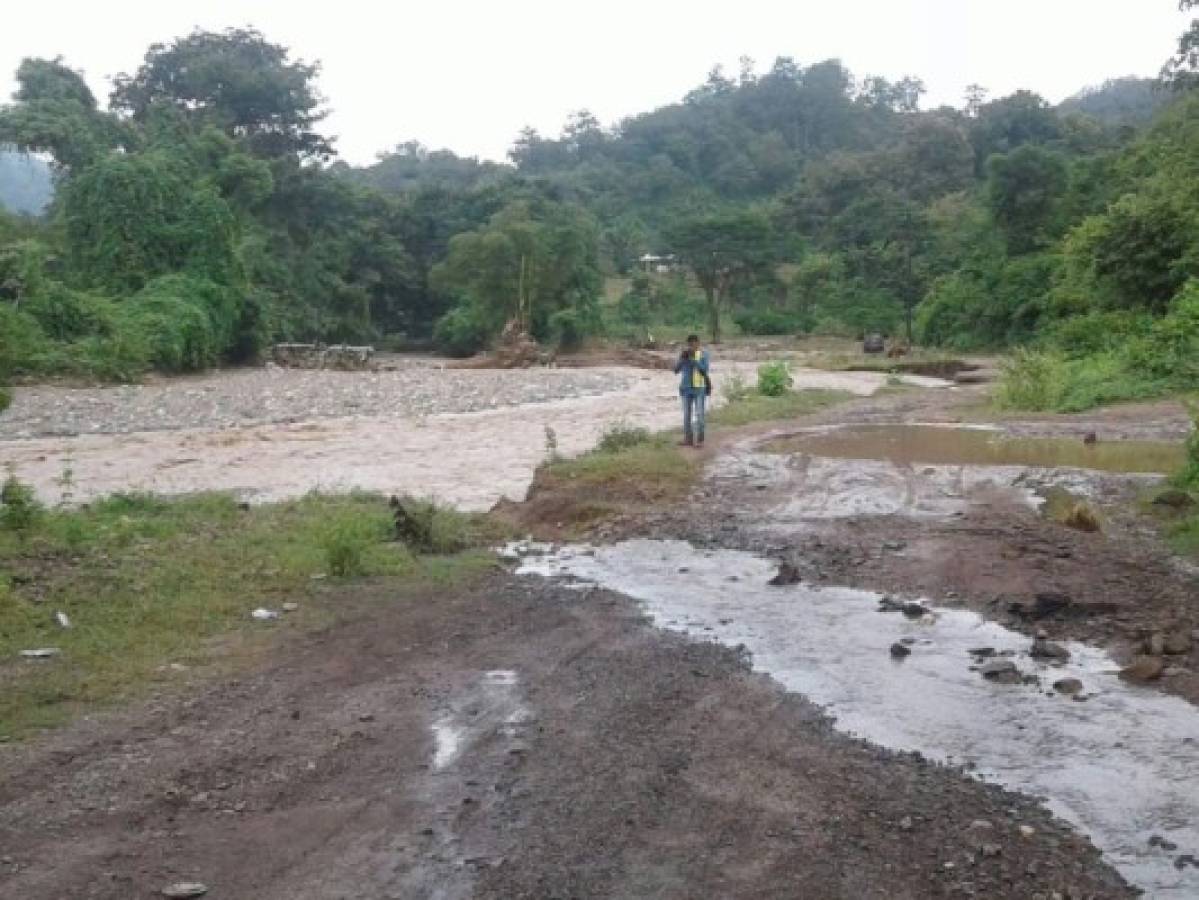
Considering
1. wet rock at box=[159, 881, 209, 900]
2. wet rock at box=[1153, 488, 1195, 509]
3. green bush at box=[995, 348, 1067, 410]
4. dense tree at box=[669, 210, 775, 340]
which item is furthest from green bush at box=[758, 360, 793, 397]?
dense tree at box=[669, 210, 775, 340]

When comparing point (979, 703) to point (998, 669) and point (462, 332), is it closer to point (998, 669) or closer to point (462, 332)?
point (998, 669)

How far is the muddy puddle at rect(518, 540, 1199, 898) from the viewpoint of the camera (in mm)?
5816

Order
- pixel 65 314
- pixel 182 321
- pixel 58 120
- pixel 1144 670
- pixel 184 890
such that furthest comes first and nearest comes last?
1. pixel 58 120
2. pixel 182 321
3. pixel 65 314
4. pixel 1144 670
5. pixel 184 890

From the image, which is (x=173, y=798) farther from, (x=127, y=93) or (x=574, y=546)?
(x=127, y=93)

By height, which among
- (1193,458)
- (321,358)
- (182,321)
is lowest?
(1193,458)

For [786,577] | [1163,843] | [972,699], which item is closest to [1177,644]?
[972,699]

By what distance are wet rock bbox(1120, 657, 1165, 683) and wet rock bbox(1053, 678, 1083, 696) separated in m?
Answer: 0.36

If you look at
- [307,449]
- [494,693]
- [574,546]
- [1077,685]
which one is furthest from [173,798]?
[307,449]

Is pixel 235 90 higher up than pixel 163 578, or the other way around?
pixel 235 90

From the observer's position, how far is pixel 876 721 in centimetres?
719

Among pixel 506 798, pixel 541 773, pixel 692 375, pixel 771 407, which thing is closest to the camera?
pixel 506 798

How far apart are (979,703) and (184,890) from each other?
15.7ft

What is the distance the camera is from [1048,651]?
8352mm

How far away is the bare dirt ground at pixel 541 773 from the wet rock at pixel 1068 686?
1.76ft
